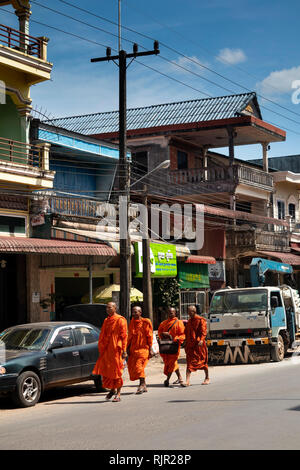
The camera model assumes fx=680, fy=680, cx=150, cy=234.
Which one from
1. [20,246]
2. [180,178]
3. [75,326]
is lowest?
[75,326]

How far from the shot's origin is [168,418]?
984 centimetres

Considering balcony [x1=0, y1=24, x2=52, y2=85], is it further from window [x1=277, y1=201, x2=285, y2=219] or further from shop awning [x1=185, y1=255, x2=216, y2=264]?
window [x1=277, y1=201, x2=285, y2=219]

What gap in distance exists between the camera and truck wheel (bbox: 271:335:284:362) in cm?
1900

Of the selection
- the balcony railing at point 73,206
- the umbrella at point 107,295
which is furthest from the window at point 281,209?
the umbrella at point 107,295

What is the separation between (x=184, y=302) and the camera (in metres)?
29.0

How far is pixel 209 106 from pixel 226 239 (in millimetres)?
7132

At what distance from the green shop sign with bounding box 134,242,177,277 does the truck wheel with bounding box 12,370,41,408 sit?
438 inches

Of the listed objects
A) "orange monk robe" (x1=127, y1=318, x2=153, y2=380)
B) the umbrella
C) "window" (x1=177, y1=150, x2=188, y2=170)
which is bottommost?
"orange monk robe" (x1=127, y1=318, x2=153, y2=380)

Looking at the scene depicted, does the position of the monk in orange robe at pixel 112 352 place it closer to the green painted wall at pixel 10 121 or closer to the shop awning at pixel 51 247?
the shop awning at pixel 51 247

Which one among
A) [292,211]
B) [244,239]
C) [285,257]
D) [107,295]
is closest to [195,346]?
[107,295]

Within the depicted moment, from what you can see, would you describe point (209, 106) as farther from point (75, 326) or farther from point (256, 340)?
point (75, 326)

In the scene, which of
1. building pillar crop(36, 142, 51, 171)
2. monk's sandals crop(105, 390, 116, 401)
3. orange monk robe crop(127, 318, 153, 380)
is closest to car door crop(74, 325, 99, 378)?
orange monk robe crop(127, 318, 153, 380)

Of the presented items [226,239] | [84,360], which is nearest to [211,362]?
[84,360]

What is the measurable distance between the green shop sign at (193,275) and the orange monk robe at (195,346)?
13.9 meters
